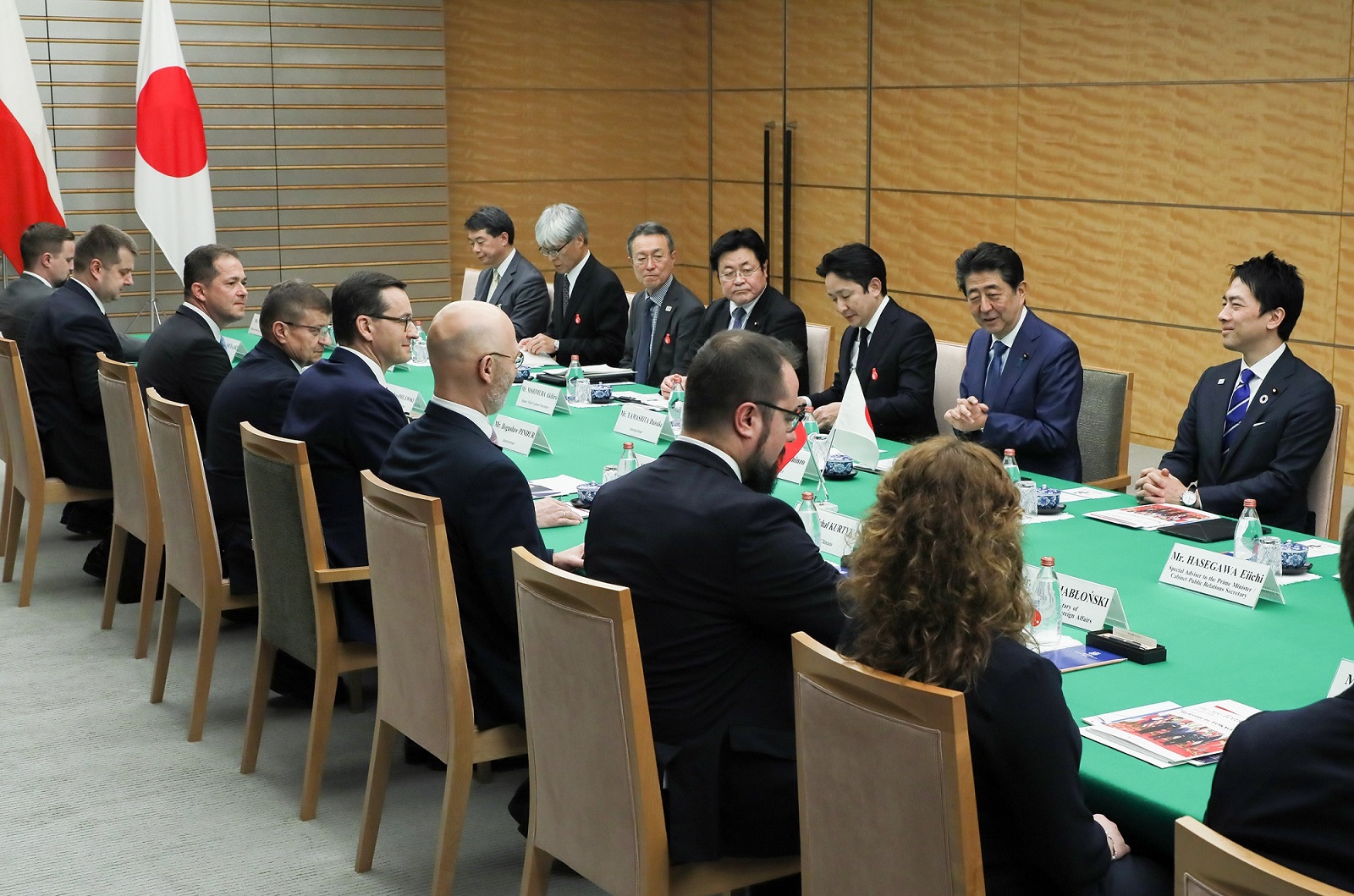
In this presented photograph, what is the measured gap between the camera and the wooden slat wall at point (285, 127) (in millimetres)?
9000

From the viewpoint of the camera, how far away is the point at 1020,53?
338 inches

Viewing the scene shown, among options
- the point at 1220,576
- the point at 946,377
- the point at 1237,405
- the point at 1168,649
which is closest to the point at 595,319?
the point at 946,377

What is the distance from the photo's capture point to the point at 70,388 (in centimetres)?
569

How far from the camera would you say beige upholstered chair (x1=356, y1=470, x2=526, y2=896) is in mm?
2914

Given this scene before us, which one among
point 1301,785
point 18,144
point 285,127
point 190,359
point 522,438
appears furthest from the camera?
point 285,127

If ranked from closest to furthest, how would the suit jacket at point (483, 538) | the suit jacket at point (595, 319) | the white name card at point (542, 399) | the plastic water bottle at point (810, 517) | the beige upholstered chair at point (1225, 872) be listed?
the beige upholstered chair at point (1225, 872) → the suit jacket at point (483, 538) → the plastic water bottle at point (810, 517) → the white name card at point (542, 399) → the suit jacket at point (595, 319)

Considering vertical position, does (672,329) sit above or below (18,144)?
below

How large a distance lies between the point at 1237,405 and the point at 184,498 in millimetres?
3012

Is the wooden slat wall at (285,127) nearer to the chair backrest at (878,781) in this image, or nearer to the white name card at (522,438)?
Result: the white name card at (522,438)

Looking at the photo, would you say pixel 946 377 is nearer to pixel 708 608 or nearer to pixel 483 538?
pixel 483 538

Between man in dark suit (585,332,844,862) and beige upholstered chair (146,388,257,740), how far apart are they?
1803 millimetres

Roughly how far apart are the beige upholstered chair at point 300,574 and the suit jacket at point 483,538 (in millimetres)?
494

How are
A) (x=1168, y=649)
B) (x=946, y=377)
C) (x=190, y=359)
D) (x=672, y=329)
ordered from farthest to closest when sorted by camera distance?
(x=672, y=329), (x=946, y=377), (x=190, y=359), (x=1168, y=649)

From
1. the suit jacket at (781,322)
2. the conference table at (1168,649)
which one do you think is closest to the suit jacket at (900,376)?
the suit jacket at (781,322)
